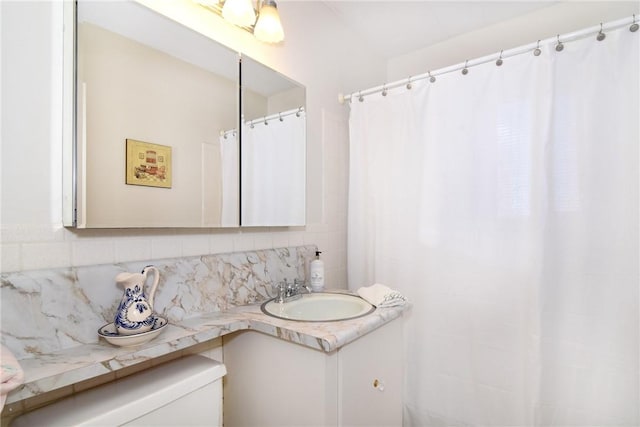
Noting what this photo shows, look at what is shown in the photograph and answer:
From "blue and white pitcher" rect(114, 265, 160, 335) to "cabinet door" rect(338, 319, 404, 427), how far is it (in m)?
0.58

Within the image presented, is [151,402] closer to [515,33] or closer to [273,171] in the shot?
[273,171]

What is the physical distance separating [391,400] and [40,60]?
5.37 ft

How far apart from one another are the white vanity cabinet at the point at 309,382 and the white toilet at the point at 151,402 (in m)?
0.20

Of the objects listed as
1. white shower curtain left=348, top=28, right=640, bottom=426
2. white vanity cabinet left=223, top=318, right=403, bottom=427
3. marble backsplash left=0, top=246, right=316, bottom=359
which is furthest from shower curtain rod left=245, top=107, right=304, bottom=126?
white vanity cabinet left=223, top=318, right=403, bottom=427

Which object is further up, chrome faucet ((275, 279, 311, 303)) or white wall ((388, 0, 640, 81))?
white wall ((388, 0, 640, 81))

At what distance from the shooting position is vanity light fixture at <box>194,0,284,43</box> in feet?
4.00

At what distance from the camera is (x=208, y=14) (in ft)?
4.05

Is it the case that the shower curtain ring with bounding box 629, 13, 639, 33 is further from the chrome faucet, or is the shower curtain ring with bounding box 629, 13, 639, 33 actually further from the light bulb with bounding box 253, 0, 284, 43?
the chrome faucet

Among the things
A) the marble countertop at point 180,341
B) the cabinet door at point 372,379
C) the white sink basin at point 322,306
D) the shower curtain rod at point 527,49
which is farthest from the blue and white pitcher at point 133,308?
the shower curtain rod at point 527,49

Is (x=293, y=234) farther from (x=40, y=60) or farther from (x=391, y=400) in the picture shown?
(x=40, y=60)

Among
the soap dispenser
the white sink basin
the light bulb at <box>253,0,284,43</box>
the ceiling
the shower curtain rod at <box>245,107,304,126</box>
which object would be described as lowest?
the white sink basin

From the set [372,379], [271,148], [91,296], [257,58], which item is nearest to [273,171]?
[271,148]

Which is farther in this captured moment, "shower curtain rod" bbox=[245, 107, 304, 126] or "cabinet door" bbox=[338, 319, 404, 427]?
"shower curtain rod" bbox=[245, 107, 304, 126]

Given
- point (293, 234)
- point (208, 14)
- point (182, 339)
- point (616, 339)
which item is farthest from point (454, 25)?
point (182, 339)
